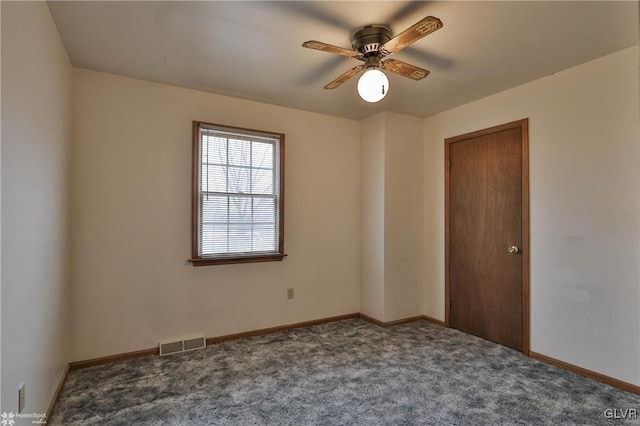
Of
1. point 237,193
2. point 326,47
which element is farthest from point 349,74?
point 237,193

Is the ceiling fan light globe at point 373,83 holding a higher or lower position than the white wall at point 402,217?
higher

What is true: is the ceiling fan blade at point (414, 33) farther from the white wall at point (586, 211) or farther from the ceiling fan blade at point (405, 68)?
the white wall at point (586, 211)

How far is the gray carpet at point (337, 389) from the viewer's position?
214 cm

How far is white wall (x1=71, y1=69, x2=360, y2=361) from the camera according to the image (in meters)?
2.88

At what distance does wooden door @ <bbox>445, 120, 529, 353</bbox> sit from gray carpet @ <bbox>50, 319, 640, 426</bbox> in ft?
1.17

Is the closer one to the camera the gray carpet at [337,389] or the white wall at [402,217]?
the gray carpet at [337,389]

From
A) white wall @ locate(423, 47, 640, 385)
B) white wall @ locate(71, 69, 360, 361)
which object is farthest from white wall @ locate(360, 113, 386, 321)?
white wall @ locate(423, 47, 640, 385)

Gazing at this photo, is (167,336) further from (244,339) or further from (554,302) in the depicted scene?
(554,302)

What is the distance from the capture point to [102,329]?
2918 mm

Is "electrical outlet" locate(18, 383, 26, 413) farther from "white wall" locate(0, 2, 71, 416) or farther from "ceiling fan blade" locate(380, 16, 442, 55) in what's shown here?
"ceiling fan blade" locate(380, 16, 442, 55)

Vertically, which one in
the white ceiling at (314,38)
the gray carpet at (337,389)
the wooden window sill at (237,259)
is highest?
the white ceiling at (314,38)

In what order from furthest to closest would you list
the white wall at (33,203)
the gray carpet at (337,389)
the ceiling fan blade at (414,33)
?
A: the gray carpet at (337,389)
the ceiling fan blade at (414,33)
the white wall at (33,203)

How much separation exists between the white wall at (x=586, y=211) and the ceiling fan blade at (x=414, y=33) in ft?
5.70

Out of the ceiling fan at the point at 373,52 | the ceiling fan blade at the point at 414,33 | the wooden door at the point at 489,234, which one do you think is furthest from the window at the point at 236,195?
the wooden door at the point at 489,234
